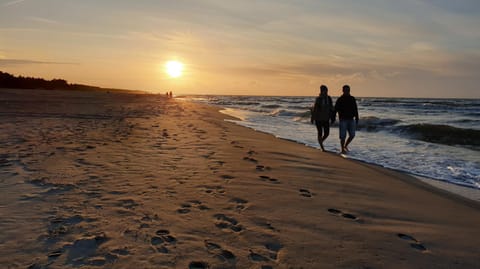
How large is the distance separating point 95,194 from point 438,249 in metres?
3.79

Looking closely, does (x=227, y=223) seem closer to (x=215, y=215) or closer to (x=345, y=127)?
(x=215, y=215)

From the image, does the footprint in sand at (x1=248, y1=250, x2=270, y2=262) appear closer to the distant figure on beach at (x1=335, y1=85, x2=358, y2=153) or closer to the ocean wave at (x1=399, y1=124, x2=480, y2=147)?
the distant figure on beach at (x1=335, y1=85, x2=358, y2=153)

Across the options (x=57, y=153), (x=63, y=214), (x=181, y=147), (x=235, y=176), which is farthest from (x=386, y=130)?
(x=63, y=214)

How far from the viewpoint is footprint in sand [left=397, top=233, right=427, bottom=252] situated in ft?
11.1

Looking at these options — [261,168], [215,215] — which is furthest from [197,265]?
[261,168]

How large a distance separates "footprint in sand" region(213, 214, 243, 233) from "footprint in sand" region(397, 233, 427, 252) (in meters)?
1.62

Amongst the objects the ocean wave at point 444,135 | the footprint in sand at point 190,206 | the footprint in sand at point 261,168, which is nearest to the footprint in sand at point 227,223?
the footprint in sand at point 190,206

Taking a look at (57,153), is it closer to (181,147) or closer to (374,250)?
(181,147)

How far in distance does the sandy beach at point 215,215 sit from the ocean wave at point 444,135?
8722 mm

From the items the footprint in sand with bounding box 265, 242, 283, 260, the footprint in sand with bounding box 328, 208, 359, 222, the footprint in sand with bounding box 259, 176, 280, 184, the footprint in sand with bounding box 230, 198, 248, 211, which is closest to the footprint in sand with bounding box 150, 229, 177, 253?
the footprint in sand with bounding box 265, 242, 283, 260

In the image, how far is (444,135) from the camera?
15.8m

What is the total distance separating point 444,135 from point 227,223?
15059mm

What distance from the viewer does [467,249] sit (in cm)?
345

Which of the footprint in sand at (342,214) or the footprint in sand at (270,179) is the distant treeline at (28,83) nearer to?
the footprint in sand at (270,179)
